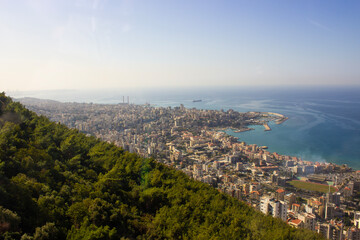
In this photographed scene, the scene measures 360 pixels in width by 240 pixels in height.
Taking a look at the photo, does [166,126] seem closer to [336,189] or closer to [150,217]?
[336,189]

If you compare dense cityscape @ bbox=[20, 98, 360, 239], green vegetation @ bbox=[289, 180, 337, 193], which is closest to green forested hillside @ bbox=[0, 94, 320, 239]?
dense cityscape @ bbox=[20, 98, 360, 239]

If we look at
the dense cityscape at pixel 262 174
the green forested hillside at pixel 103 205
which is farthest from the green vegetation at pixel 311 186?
the green forested hillside at pixel 103 205

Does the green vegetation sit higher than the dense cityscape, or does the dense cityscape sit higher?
the dense cityscape

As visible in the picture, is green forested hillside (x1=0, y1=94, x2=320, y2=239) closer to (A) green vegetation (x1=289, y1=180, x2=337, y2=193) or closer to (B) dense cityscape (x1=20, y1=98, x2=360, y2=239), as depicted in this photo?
(B) dense cityscape (x1=20, y1=98, x2=360, y2=239)

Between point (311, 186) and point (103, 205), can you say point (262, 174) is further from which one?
point (103, 205)

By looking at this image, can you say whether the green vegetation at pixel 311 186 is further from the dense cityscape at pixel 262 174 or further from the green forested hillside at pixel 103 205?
the green forested hillside at pixel 103 205

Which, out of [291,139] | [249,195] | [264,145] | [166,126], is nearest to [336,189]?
[249,195]

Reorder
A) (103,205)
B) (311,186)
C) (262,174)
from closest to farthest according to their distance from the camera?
(103,205) < (311,186) < (262,174)

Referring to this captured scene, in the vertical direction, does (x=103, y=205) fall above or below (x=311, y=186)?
above

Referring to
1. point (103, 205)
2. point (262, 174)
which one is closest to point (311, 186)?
point (262, 174)
